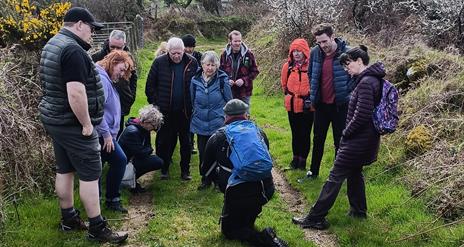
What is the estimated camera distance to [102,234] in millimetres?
4930

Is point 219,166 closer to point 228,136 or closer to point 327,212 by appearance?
point 228,136

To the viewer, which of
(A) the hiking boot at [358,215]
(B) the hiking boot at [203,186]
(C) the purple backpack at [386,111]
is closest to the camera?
(C) the purple backpack at [386,111]

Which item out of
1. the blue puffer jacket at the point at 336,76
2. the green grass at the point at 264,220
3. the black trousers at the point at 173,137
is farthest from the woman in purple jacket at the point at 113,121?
the blue puffer jacket at the point at 336,76

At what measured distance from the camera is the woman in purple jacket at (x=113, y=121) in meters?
5.54

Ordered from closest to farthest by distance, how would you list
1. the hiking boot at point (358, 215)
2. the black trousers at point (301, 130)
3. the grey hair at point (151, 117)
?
the hiking boot at point (358, 215), the grey hair at point (151, 117), the black trousers at point (301, 130)

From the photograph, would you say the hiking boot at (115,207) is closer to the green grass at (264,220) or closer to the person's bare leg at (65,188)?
the green grass at (264,220)

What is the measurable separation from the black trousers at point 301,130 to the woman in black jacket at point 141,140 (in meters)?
2.14

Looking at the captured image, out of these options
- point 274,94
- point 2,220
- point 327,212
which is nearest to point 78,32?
point 2,220

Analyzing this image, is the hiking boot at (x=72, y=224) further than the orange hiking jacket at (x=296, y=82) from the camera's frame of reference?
No

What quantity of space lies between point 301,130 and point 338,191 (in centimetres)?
212

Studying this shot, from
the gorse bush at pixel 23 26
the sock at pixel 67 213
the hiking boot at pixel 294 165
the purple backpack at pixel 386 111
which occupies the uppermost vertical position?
the gorse bush at pixel 23 26

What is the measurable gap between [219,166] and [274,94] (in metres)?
9.12

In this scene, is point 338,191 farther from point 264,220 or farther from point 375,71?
point 375,71

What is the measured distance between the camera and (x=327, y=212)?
565 centimetres
